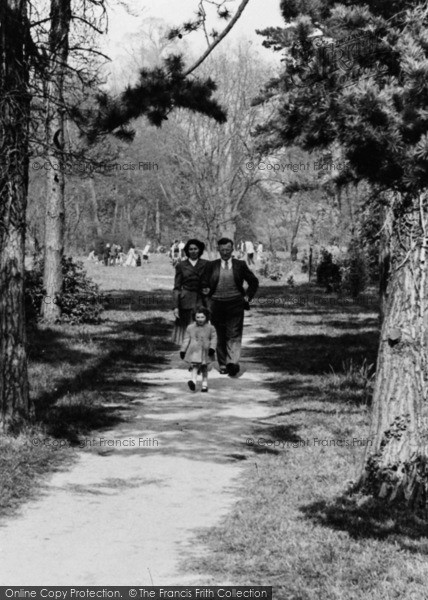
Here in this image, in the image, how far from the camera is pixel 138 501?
7.38m

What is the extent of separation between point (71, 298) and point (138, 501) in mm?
13155

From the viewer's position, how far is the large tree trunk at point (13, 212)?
934 cm

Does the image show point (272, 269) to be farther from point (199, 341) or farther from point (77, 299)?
point (199, 341)

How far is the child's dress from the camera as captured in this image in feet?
36.6

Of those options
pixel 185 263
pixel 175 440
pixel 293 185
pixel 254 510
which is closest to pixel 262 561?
pixel 254 510

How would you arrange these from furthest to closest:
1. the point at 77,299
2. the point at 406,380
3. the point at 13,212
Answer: the point at 77,299 < the point at 13,212 < the point at 406,380

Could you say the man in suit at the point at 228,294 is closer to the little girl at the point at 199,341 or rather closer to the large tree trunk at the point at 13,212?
the little girl at the point at 199,341

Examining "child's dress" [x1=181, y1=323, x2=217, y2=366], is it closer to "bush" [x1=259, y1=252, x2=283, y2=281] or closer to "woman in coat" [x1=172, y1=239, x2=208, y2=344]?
"woman in coat" [x1=172, y1=239, x2=208, y2=344]

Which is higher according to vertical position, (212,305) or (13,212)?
(13,212)

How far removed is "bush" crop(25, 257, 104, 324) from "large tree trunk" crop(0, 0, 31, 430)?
9.94 m

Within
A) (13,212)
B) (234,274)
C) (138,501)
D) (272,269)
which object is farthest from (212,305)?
(272,269)

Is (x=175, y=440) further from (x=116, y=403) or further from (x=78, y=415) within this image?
(x=116, y=403)

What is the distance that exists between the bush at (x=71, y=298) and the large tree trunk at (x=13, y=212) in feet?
32.6

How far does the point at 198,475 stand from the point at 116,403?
11.7 feet
